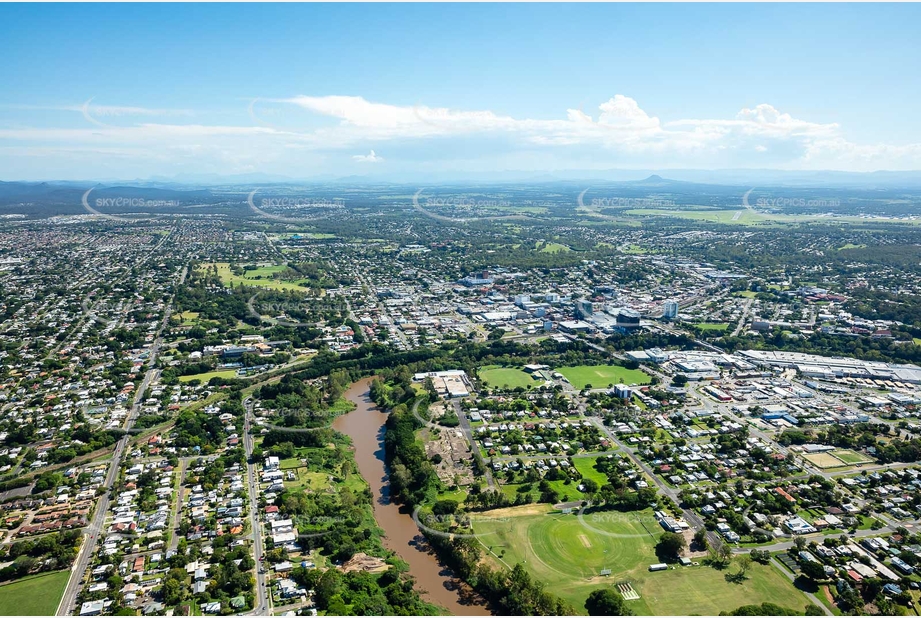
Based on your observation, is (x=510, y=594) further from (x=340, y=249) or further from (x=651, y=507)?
(x=340, y=249)

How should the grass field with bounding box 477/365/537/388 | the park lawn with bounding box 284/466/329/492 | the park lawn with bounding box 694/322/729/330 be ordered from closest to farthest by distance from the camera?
the park lawn with bounding box 284/466/329/492 < the grass field with bounding box 477/365/537/388 < the park lawn with bounding box 694/322/729/330

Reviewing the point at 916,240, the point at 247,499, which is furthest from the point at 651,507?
the point at 916,240

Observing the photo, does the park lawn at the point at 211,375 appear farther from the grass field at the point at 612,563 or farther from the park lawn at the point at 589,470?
the park lawn at the point at 589,470

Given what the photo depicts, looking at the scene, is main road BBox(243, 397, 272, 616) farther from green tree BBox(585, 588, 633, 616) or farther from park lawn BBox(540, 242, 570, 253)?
park lawn BBox(540, 242, 570, 253)

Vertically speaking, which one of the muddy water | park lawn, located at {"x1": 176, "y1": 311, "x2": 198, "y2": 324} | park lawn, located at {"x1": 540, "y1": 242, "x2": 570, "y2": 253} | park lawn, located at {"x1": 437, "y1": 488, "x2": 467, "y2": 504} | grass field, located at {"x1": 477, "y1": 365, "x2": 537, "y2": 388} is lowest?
the muddy water

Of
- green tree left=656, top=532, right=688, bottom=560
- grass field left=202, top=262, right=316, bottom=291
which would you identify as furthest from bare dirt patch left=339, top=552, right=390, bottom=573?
grass field left=202, top=262, right=316, bottom=291

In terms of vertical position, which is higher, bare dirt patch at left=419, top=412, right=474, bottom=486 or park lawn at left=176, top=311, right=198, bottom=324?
park lawn at left=176, top=311, right=198, bottom=324

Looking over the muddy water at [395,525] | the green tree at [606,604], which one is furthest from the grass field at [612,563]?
the muddy water at [395,525]
